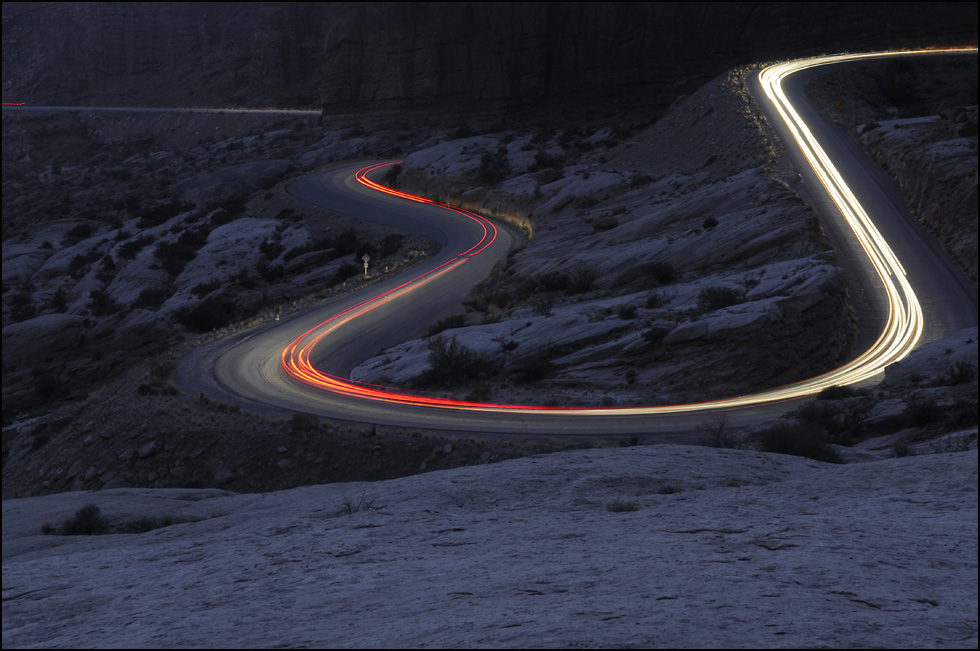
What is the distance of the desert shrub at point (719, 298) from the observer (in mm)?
26734

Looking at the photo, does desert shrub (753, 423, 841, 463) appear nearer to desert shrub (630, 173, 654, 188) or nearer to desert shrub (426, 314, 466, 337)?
desert shrub (426, 314, 466, 337)

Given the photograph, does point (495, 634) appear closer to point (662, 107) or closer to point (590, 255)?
point (590, 255)

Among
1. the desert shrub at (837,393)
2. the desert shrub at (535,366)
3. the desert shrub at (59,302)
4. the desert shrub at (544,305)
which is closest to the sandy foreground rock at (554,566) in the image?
the desert shrub at (837,393)

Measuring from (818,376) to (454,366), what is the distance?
1314 cm

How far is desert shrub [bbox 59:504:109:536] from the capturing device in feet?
44.8

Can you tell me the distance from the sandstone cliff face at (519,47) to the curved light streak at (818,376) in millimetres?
26780

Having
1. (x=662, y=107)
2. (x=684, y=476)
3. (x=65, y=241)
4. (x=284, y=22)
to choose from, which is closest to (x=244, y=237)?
(x=65, y=241)

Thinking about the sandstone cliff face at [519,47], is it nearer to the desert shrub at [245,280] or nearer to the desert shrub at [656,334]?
the desert shrub at [245,280]

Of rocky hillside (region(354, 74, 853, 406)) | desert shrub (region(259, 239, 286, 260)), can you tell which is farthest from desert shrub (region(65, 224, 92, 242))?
rocky hillside (region(354, 74, 853, 406))

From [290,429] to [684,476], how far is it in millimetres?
15904

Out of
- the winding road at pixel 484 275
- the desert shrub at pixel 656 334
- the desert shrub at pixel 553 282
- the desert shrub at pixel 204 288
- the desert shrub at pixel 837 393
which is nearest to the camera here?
the desert shrub at pixel 837 393

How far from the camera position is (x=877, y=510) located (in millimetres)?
8883

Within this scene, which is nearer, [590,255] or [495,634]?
[495,634]

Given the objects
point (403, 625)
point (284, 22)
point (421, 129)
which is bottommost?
point (403, 625)
